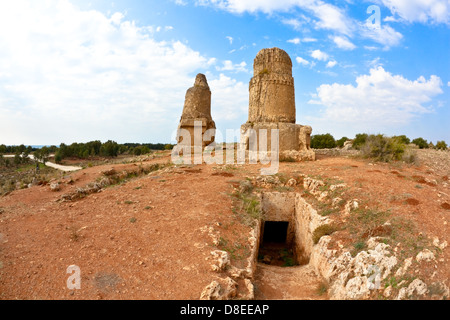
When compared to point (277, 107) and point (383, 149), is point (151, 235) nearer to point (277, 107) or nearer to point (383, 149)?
point (277, 107)

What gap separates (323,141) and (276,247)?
70.0ft

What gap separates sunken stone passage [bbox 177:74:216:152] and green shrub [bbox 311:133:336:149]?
14875mm

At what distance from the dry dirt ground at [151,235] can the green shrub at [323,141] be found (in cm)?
1823

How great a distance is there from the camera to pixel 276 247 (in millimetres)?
9625

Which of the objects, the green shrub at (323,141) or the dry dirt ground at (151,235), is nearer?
the dry dirt ground at (151,235)

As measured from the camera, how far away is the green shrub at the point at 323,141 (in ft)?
91.4

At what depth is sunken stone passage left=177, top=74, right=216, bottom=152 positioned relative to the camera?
17.0 m

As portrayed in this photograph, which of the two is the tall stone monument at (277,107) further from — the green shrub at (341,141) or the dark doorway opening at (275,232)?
the green shrub at (341,141)

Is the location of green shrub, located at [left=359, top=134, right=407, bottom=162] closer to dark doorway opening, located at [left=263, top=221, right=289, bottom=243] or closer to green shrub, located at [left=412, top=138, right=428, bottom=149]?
dark doorway opening, located at [left=263, top=221, right=289, bottom=243]

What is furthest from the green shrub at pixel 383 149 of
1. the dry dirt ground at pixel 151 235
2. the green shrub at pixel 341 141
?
the green shrub at pixel 341 141

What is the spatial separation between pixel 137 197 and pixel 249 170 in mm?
5004

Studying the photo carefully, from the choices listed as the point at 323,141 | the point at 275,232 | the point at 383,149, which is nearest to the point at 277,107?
the point at 383,149

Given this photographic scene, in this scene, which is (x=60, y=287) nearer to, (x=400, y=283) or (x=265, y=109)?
(x=400, y=283)
